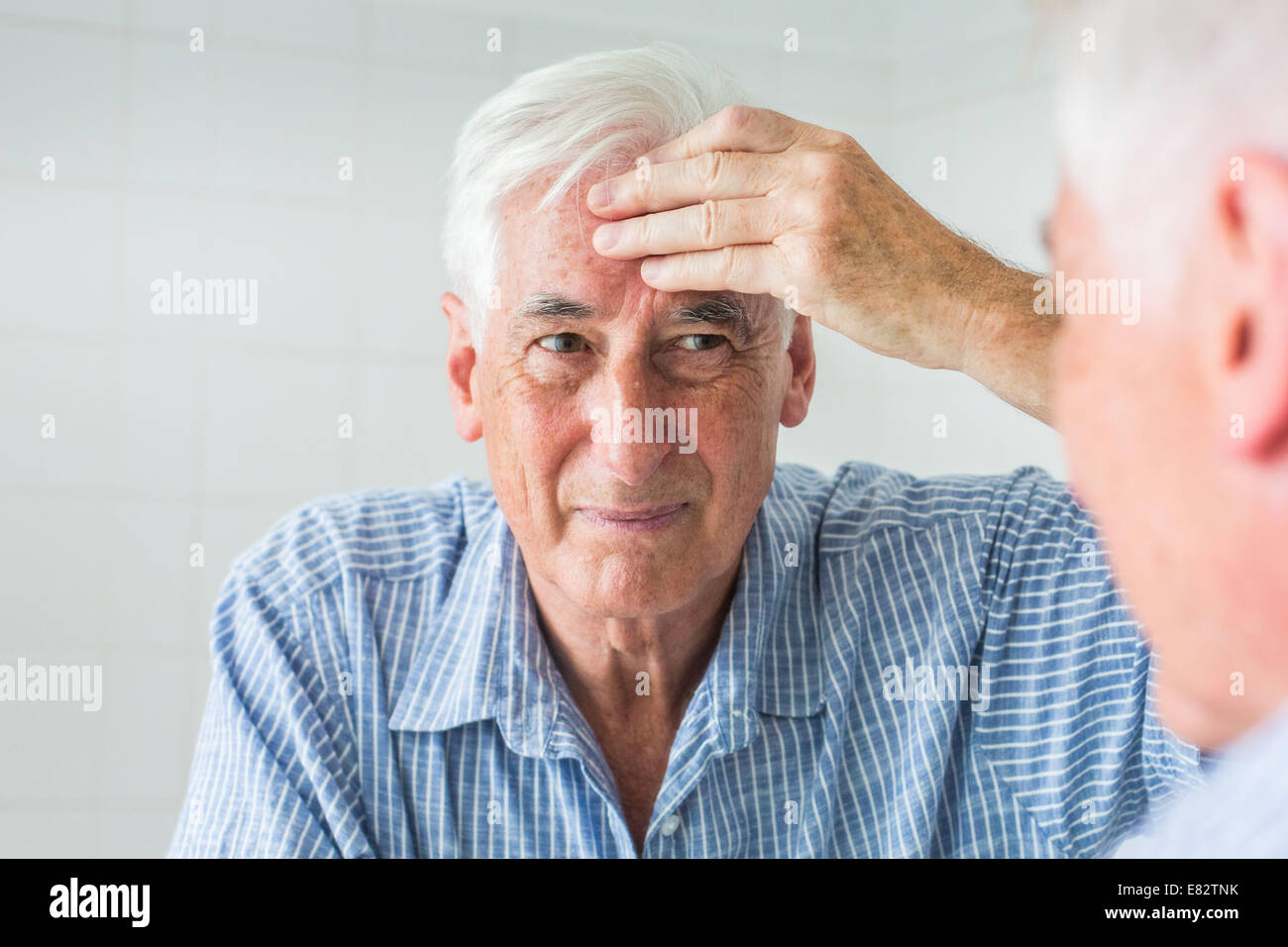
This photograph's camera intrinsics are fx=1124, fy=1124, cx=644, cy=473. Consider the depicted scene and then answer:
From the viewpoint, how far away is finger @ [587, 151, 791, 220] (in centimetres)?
115

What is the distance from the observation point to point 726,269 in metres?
1.17

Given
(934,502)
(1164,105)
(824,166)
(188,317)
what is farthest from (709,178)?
(188,317)

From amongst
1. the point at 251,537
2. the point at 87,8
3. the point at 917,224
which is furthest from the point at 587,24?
the point at 917,224

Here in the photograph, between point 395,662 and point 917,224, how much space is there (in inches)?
31.0

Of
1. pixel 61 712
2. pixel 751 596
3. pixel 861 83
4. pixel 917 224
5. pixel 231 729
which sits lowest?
pixel 61 712

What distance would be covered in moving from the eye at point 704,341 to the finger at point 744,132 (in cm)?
19

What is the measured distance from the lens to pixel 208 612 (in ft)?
9.12

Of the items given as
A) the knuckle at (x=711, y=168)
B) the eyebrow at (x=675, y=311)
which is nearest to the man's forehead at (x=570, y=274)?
the eyebrow at (x=675, y=311)

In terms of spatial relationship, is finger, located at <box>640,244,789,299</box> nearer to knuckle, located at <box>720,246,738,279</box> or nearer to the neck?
knuckle, located at <box>720,246,738,279</box>

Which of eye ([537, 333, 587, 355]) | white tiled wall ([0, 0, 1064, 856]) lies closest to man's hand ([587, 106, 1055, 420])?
eye ([537, 333, 587, 355])

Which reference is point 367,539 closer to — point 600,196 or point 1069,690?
point 600,196

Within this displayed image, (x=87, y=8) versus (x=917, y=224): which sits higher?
(x=87, y=8)

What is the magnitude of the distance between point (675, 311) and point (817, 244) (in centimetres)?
17
